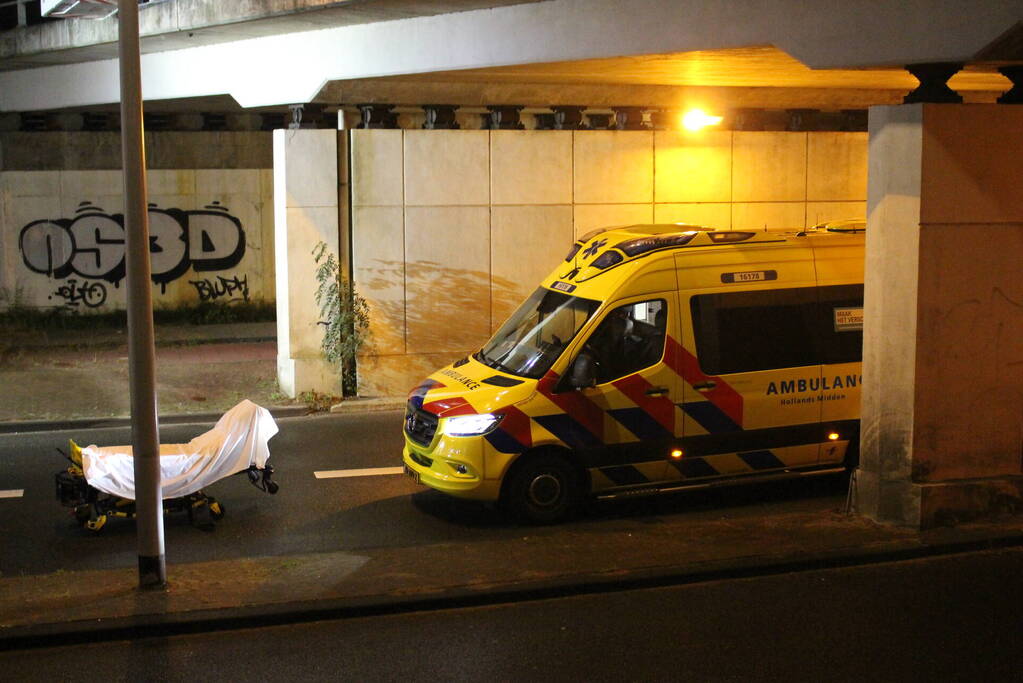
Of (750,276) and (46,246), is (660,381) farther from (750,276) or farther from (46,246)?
(46,246)

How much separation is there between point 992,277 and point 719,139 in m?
6.93

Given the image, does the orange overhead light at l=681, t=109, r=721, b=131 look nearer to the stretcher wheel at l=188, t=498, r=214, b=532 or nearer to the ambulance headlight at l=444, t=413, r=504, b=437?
the ambulance headlight at l=444, t=413, r=504, b=437

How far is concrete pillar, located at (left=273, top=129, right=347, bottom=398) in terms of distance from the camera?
13.9 meters

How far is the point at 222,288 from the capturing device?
2081 cm

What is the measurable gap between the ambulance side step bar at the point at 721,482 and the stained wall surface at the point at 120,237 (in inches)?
518

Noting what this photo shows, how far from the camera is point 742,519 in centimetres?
908

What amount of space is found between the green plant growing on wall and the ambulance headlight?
17.6ft

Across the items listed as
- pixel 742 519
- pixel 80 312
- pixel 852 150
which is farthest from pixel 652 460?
pixel 80 312

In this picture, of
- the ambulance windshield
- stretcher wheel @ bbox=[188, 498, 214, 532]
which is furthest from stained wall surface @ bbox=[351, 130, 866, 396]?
stretcher wheel @ bbox=[188, 498, 214, 532]

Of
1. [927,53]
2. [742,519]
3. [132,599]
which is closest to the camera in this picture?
[132,599]

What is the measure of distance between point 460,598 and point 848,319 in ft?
14.5

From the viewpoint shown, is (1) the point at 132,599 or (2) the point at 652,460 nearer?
(1) the point at 132,599

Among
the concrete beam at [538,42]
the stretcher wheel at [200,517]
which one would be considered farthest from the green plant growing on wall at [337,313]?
the stretcher wheel at [200,517]

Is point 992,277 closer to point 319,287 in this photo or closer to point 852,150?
point 852,150
